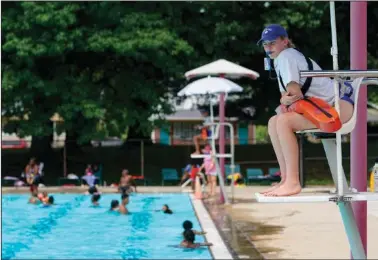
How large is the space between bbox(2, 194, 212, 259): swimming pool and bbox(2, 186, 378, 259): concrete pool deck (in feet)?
3.35

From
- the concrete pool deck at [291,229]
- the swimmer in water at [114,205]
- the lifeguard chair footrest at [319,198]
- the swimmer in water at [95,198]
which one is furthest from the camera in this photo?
the swimmer in water at [95,198]

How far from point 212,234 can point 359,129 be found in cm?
1120

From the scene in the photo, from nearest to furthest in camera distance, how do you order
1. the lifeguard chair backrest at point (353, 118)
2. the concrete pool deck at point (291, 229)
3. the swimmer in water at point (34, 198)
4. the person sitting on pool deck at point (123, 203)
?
1. the lifeguard chair backrest at point (353, 118)
2. the concrete pool deck at point (291, 229)
3. the person sitting on pool deck at point (123, 203)
4. the swimmer in water at point (34, 198)

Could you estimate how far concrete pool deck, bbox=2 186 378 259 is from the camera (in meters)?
11.3

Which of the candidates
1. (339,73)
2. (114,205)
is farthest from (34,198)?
(339,73)

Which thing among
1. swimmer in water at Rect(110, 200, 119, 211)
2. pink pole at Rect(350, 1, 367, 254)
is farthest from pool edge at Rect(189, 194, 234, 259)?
pink pole at Rect(350, 1, 367, 254)

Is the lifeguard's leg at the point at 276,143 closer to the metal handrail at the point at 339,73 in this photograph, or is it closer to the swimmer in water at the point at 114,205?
the metal handrail at the point at 339,73

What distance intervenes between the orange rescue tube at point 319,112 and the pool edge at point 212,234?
9057mm

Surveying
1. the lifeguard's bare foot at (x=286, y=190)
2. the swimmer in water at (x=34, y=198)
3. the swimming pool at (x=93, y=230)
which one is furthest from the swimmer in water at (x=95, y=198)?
the lifeguard's bare foot at (x=286, y=190)

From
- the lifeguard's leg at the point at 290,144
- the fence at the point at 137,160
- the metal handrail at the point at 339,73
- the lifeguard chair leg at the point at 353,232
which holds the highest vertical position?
the metal handrail at the point at 339,73

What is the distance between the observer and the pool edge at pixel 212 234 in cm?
1214

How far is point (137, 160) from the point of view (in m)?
37.2

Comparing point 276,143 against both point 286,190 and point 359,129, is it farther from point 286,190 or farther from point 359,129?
point 359,129

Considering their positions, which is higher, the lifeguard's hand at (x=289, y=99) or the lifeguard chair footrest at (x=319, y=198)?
the lifeguard's hand at (x=289, y=99)
